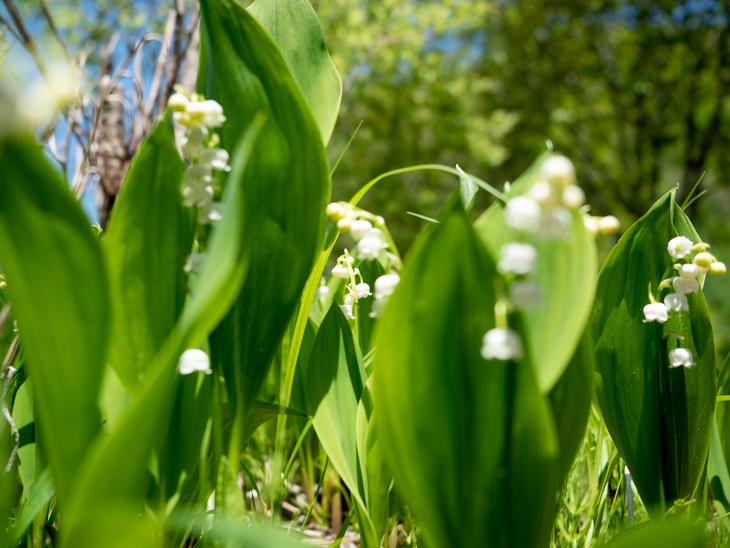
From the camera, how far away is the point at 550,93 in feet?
29.6

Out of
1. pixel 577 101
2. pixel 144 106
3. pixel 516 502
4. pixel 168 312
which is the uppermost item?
pixel 577 101

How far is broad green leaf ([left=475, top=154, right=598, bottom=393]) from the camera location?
0.46 m

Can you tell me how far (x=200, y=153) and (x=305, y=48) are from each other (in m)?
0.27

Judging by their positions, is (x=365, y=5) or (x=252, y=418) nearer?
(x=252, y=418)

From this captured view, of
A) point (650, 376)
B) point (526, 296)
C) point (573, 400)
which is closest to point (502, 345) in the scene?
point (526, 296)

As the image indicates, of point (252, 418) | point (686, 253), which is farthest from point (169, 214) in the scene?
point (686, 253)

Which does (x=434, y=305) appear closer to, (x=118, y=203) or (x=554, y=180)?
(x=554, y=180)

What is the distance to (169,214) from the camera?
23.0 inches

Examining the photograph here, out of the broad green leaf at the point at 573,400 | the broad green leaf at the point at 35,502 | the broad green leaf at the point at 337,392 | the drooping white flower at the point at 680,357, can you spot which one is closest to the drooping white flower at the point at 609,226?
the broad green leaf at the point at 573,400

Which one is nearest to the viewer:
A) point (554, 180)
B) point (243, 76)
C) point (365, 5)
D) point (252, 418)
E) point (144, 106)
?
point (554, 180)

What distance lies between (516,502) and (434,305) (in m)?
0.17

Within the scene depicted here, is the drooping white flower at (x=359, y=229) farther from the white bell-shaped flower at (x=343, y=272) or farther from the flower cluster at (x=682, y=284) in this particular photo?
the flower cluster at (x=682, y=284)

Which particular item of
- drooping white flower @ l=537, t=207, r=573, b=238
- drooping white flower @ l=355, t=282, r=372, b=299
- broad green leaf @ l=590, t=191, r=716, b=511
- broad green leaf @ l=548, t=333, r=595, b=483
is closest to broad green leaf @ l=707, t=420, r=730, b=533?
broad green leaf @ l=590, t=191, r=716, b=511

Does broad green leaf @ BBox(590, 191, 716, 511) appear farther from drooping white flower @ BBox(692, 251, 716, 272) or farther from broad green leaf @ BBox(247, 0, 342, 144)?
broad green leaf @ BBox(247, 0, 342, 144)
